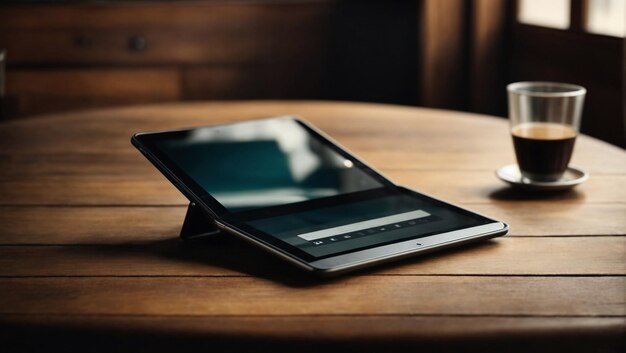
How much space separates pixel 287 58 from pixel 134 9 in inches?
23.7

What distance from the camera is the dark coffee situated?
0.89 metres

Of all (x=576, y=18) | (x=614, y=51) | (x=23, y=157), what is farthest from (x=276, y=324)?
(x=576, y=18)

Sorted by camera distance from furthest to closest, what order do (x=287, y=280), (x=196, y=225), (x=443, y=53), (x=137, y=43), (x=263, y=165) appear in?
(x=137, y=43) → (x=443, y=53) → (x=263, y=165) → (x=196, y=225) → (x=287, y=280)

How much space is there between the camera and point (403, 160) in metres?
1.07

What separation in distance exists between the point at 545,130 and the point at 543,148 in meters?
0.03

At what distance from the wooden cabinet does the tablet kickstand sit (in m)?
2.32

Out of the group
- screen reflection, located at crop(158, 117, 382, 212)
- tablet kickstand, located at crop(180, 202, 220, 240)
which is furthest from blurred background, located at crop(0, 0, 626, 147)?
tablet kickstand, located at crop(180, 202, 220, 240)

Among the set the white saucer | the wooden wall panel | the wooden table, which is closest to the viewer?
the wooden table

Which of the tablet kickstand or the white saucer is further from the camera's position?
the white saucer

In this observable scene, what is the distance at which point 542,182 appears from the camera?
2.97ft

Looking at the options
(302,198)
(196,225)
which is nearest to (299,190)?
(302,198)

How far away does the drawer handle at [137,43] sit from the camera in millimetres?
2973

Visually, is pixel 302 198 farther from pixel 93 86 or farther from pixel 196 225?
pixel 93 86

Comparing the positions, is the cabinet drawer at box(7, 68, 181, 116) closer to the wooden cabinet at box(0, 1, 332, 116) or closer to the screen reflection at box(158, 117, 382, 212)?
the wooden cabinet at box(0, 1, 332, 116)
